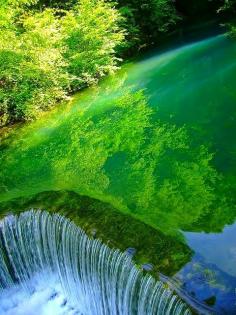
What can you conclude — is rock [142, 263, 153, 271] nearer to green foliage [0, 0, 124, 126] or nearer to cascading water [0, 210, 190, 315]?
cascading water [0, 210, 190, 315]

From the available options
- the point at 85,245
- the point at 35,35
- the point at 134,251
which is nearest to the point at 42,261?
the point at 85,245

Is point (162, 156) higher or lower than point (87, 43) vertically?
lower

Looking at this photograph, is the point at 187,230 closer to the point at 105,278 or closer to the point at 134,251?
the point at 134,251

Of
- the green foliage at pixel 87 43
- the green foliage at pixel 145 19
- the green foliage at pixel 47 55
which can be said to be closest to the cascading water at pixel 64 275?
the green foliage at pixel 47 55

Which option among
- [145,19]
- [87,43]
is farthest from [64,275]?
[145,19]

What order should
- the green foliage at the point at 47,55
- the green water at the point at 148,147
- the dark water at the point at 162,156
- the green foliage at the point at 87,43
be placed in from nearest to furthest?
the dark water at the point at 162,156
the green water at the point at 148,147
the green foliage at the point at 47,55
the green foliage at the point at 87,43

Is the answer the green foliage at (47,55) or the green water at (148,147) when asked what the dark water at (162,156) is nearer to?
the green water at (148,147)

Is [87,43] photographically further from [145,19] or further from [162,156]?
→ [162,156]
